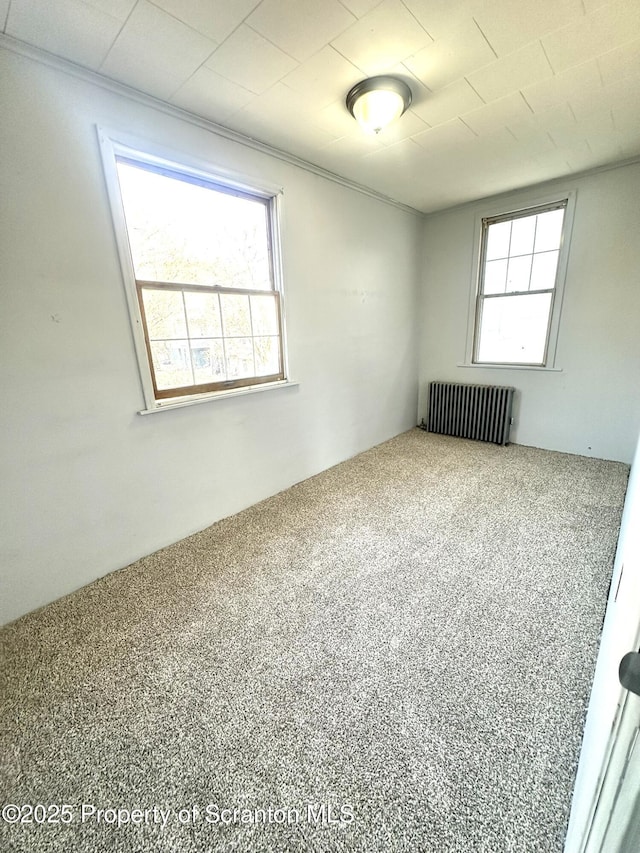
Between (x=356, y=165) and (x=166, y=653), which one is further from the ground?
(x=356, y=165)

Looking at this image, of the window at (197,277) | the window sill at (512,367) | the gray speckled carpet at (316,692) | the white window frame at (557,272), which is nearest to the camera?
the gray speckled carpet at (316,692)

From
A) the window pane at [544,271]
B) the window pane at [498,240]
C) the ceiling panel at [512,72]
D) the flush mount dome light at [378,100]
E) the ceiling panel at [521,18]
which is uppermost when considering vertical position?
the ceiling panel at [512,72]

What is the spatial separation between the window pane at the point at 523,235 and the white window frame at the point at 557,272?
7 cm

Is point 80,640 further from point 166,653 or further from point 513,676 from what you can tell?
point 513,676

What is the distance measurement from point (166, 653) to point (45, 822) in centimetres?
54

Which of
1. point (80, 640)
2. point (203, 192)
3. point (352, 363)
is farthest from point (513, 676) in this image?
point (203, 192)

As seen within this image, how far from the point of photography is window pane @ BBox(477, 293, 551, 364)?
3441mm

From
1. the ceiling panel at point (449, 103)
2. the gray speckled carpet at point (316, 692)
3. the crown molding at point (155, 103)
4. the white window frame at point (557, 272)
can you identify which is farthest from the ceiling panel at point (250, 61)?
the white window frame at point (557, 272)

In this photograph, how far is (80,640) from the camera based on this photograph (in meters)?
1.55

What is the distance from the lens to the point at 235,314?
234 cm

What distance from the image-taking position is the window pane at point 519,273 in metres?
3.42

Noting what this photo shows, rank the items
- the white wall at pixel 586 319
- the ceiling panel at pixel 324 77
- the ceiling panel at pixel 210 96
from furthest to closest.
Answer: the white wall at pixel 586 319 < the ceiling panel at pixel 210 96 < the ceiling panel at pixel 324 77

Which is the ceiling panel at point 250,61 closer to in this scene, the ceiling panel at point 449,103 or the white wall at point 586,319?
the ceiling panel at point 449,103

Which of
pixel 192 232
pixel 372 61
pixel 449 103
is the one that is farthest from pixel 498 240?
pixel 192 232
